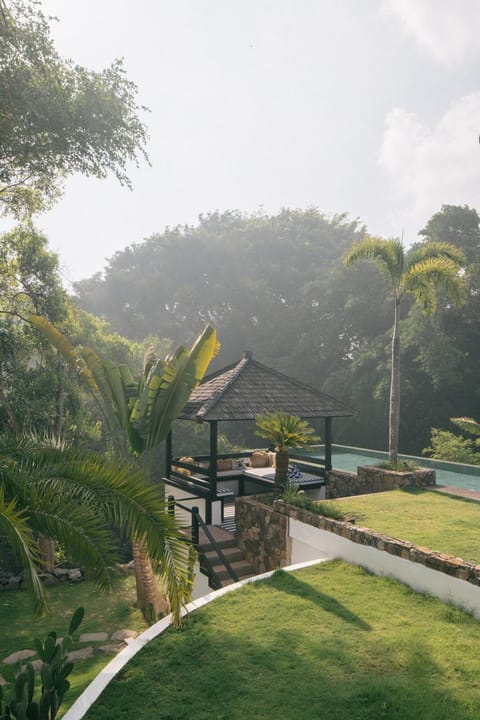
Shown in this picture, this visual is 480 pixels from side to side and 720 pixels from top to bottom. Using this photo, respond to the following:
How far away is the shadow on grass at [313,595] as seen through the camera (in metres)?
7.65

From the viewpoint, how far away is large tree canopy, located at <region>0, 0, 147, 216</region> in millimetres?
16656

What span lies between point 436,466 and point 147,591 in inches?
502

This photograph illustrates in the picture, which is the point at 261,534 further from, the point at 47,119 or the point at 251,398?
the point at 47,119

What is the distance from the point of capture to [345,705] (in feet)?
18.4

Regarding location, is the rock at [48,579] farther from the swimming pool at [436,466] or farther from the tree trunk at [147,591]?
the swimming pool at [436,466]

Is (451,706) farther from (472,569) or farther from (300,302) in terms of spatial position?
(300,302)

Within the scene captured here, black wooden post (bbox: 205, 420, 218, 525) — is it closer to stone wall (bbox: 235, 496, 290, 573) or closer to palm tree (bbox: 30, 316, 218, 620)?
stone wall (bbox: 235, 496, 290, 573)

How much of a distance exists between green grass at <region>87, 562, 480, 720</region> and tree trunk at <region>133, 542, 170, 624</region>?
3913mm

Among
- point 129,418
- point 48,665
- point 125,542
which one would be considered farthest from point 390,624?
point 125,542

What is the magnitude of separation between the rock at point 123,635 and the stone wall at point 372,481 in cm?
718

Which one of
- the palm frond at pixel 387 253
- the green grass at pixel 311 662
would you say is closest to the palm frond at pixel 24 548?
the green grass at pixel 311 662

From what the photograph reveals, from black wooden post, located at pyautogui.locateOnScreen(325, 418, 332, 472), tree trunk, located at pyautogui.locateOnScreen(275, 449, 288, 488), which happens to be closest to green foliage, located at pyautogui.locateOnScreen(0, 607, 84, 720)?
tree trunk, located at pyautogui.locateOnScreen(275, 449, 288, 488)

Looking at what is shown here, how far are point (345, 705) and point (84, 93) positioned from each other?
20.1 metres

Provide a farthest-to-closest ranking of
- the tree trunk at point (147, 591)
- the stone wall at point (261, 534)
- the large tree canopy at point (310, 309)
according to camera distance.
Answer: the large tree canopy at point (310, 309) → the tree trunk at point (147, 591) → the stone wall at point (261, 534)
